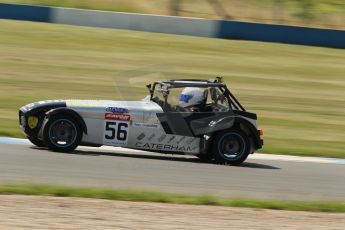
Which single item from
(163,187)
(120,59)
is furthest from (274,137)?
(120,59)

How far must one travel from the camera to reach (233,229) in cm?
751

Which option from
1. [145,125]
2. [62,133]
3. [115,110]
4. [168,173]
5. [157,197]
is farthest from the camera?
[145,125]

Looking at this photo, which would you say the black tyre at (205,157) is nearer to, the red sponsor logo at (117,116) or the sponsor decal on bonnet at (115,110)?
the red sponsor logo at (117,116)

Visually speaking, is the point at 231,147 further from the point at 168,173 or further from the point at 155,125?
the point at 168,173

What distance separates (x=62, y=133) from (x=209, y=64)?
1222cm

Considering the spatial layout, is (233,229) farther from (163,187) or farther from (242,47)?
(242,47)

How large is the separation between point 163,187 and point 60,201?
187 cm

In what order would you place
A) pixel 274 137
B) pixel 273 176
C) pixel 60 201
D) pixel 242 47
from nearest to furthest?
1. pixel 60 201
2. pixel 273 176
3. pixel 274 137
4. pixel 242 47

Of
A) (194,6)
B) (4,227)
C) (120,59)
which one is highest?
(194,6)

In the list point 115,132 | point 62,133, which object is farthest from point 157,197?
point 62,133

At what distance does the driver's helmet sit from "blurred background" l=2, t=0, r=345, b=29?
53.1 feet

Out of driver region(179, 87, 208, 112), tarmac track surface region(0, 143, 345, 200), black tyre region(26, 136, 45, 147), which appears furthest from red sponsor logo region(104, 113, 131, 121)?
black tyre region(26, 136, 45, 147)

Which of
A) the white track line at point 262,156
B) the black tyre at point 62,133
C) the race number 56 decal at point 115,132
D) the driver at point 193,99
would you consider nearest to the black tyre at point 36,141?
the black tyre at point 62,133

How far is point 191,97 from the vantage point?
11836 millimetres
